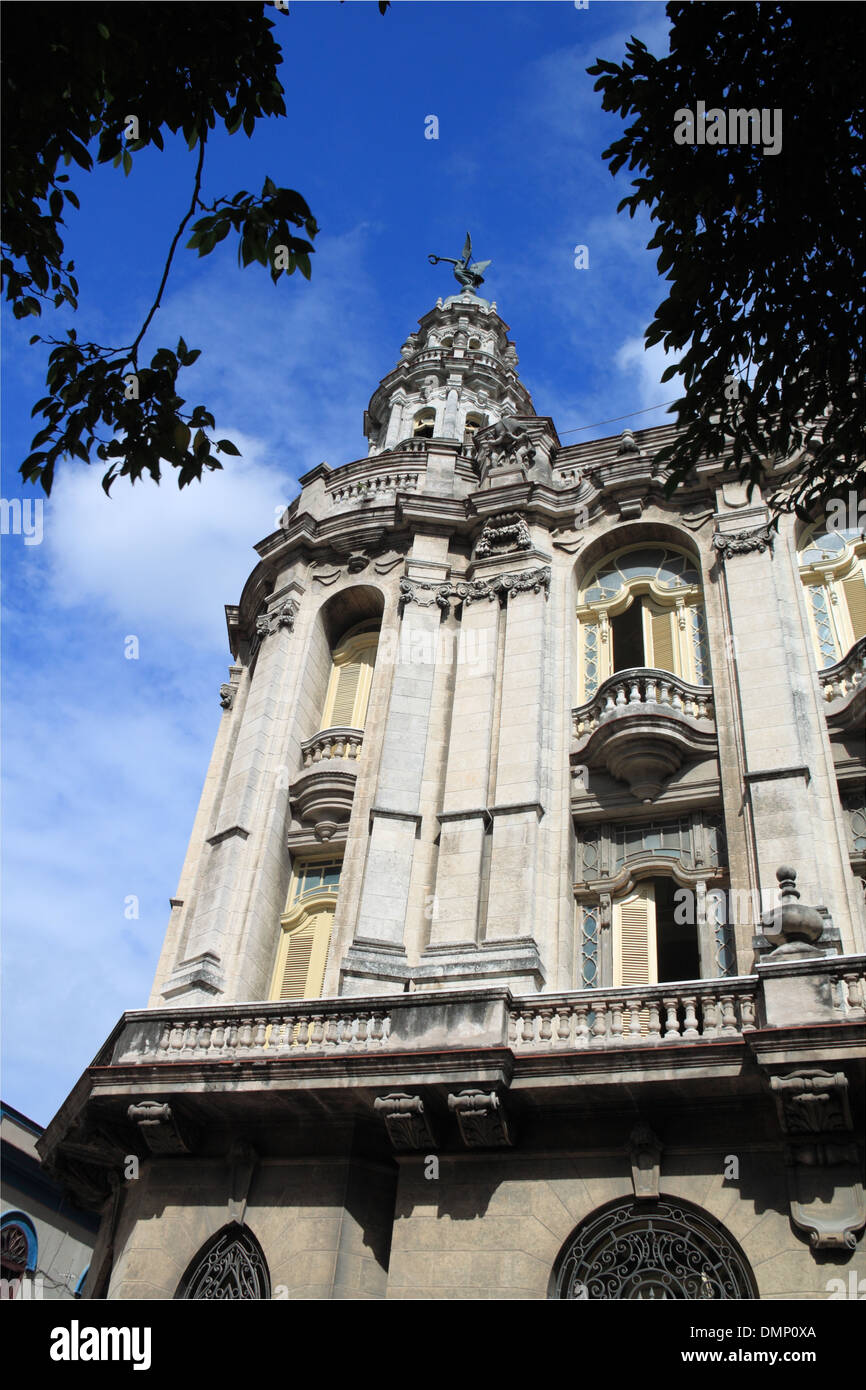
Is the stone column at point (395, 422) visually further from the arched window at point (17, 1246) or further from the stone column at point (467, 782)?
the arched window at point (17, 1246)

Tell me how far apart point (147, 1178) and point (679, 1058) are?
738 cm

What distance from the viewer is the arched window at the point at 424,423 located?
33.7 metres

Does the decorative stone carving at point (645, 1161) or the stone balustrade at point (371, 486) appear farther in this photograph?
the stone balustrade at point (371, 486)

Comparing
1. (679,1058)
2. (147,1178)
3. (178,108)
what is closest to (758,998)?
(679,1058)

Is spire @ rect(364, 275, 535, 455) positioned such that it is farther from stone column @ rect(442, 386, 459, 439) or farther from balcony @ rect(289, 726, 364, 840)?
balcony @ rect(289, 726, 364, 840)

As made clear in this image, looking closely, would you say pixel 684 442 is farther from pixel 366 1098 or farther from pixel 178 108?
pixel 366 1098

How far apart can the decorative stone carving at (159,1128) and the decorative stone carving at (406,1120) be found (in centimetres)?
292

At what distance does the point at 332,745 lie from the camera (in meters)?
21.6

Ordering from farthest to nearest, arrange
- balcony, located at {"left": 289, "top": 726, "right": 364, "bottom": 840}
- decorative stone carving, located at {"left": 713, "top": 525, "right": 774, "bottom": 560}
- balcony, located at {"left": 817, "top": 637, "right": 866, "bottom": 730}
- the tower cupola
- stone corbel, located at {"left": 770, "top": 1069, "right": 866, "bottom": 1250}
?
1. the tower cupola
2. balcony, located at {"left": 289, "top": 726, "right": 364, "bottom": 840}
3. decorative stone carving, located at {"left": 713, "top": 525, "right": 774, "bottom": 560}
4. balcony, located at {"left": 817, "top": 637, "right": 866, "bottom": 730}
5. stone corbel, located at {"left": 770, "top": 1069, "right": 866, "bottom": 1250}

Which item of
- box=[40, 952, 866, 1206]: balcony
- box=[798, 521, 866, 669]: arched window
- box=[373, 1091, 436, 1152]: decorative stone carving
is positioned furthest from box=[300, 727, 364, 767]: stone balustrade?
box=[798, 521, 866, 669]: arched window

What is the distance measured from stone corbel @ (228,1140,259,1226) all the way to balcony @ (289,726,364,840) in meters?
Answer: 6.00

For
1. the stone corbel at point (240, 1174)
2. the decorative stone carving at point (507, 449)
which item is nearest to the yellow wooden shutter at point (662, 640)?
the decorative stone carving at point (507, 449)

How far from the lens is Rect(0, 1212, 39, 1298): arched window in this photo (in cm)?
2752

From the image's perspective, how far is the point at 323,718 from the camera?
75.6 ft
